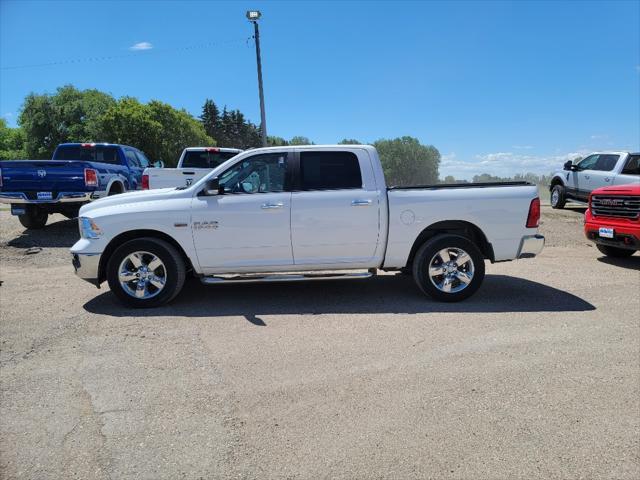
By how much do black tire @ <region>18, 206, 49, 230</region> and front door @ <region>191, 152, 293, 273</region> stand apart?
7.48 meters

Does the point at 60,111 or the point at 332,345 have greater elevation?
the point at 60,111

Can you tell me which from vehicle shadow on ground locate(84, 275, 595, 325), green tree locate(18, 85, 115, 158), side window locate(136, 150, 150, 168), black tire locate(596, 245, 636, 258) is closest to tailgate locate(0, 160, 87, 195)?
side window locate(136, 150, 150, 168)

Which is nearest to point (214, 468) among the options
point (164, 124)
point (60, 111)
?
point (164, 124)

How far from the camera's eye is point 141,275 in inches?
216

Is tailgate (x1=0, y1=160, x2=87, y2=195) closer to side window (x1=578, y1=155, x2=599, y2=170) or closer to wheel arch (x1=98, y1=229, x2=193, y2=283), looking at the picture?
wheel arch (x1=98, y1=229, x2=193, y2=283)

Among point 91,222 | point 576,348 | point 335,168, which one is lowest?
point 576,348

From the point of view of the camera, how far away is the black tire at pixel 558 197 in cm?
1532

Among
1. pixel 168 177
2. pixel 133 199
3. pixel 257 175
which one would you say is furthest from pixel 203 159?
pixel 257 175

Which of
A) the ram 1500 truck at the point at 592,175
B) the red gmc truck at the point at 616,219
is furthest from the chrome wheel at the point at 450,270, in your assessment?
the ram 1500 truck at the point at 592,175

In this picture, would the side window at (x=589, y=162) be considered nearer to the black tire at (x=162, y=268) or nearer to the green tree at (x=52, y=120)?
the black tire at (x=162, y=268)

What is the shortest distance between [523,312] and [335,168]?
282 cm

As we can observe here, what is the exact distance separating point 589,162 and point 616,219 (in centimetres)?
715

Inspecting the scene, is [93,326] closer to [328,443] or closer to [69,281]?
[69,281]

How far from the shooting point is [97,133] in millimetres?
67000
